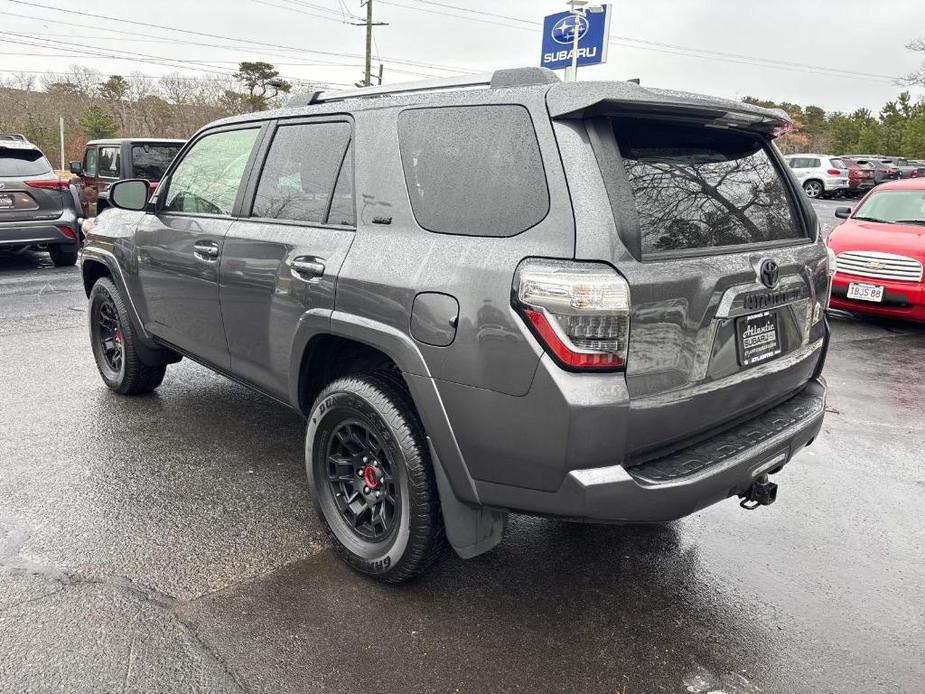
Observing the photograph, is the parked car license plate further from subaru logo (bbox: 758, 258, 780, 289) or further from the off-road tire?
the off-road tire

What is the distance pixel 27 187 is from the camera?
959 cm

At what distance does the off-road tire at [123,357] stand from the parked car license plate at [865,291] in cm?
691

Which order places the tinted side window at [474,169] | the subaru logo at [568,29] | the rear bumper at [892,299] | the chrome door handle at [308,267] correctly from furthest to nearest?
1. the subaru logo at [568,29]
2. the rear bumper at [892,299]
3. the chrome door handle at [308,267]
4. the tinted side window at [474,169]

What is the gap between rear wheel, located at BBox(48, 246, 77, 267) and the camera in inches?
413

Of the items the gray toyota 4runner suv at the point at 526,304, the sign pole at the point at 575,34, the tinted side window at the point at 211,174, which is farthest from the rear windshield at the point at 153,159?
the gray toyota 4runner suv at the point at 526,304

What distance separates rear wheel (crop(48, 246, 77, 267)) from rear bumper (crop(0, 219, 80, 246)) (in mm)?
364

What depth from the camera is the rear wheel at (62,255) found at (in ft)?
34.4

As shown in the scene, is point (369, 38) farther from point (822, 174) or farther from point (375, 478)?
point (375, 478)

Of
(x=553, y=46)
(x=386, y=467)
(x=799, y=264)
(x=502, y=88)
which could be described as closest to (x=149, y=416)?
(x=386, y=467)

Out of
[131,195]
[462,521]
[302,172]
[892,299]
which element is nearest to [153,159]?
[131,195]

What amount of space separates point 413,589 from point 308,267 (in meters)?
1.37

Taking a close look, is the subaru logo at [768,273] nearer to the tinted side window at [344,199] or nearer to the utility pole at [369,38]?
the tinted side window at [344,199]

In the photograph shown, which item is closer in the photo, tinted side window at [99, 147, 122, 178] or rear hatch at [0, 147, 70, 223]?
rear hatch at [0, 147, 70, 223]

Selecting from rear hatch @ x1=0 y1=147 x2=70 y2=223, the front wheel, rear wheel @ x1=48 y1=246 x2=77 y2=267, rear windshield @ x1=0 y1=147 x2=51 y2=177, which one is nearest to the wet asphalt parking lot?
the front wheel
